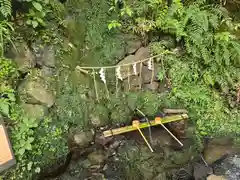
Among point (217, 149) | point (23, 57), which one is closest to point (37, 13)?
point (23, 57)

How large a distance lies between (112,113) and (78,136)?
2.96 feet

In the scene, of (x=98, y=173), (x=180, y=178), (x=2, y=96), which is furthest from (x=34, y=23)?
(x=180, y=178)

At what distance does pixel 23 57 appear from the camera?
4574 mm

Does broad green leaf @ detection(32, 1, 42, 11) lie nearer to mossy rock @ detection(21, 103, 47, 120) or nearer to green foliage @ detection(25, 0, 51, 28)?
green foliage @ detection(25, 0, 51, 28)

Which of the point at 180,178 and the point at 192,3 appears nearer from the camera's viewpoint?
the point at 180,178

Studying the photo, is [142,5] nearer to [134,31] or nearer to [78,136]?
[134,31]

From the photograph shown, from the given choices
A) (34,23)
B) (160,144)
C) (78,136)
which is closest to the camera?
(34,23)

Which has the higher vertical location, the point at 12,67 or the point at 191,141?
the point at 12,67

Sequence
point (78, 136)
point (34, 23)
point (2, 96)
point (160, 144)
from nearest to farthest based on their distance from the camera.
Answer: point (2, 96) < point (34, 23) < point (78, 136) < point (160, 144)

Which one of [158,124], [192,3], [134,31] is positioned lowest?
[158,124]

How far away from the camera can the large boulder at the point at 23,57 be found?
4.50m

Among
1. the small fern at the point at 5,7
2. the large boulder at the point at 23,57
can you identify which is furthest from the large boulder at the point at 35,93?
the small fern at the point at 5,7

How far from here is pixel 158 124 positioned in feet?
18.1

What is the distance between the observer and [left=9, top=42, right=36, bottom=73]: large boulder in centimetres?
450
